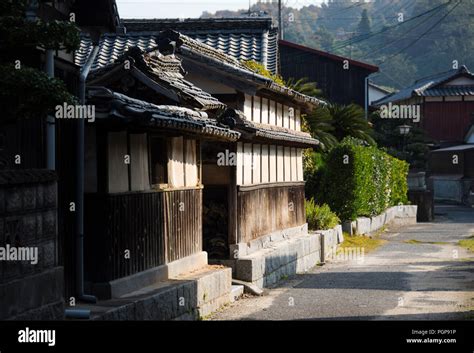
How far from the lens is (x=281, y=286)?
21.2m

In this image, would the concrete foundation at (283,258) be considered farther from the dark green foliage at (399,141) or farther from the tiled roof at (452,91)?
the tiled roof at (452,91)

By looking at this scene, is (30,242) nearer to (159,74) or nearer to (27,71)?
(27,71)

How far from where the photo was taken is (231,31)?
32188 millimetres

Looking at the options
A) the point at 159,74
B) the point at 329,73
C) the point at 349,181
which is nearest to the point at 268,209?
the point at 159,74

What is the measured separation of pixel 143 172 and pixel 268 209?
9003 millimetres

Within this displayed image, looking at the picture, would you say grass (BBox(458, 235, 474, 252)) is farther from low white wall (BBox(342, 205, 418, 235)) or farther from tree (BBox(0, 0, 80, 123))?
tree (BBox(0, 0, 80, 123))

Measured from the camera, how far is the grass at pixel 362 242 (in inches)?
1220

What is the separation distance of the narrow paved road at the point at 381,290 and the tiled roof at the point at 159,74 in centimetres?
418

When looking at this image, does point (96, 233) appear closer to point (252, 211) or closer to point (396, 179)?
point (252, 211)

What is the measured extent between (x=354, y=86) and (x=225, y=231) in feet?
110

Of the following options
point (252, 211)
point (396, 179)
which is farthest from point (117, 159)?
point (396, 179)

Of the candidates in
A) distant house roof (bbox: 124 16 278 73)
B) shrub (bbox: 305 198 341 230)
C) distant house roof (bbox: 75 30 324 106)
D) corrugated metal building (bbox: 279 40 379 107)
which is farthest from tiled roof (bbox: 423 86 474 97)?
distant house roof (bbox: 75 30 324 106)

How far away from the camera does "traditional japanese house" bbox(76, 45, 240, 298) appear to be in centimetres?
1291

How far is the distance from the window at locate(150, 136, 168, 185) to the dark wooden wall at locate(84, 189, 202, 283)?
0.28 meters
